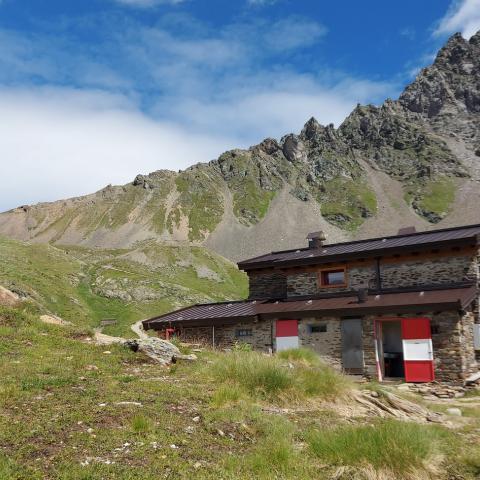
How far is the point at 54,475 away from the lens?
650 centimetres

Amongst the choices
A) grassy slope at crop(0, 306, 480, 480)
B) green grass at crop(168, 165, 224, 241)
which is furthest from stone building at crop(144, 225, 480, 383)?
green grass at crop(168, 165, 224, 241)

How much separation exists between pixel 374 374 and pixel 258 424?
54.4ft

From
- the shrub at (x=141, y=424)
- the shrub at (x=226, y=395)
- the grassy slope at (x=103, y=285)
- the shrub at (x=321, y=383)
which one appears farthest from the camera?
the grassy slope at (x=103, y=285)

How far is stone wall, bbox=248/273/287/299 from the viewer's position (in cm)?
3350

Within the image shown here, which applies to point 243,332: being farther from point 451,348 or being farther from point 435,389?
point 451,348

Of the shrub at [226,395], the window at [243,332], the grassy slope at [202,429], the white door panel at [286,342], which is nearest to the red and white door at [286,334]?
the white door panel at [286,342]

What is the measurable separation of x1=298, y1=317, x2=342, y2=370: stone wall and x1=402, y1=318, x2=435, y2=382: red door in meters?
3.65

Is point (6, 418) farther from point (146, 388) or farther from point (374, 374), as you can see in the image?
point (374, 374)

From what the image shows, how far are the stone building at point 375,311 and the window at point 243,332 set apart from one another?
0.06 metres

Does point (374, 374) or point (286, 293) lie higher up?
point (286, 293)

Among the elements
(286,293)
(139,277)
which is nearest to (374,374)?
(286,293)

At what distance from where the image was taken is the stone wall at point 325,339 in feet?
84.5

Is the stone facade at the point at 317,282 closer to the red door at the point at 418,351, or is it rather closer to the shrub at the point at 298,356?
the red door at the point at 418,351

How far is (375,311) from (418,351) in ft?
9.07
